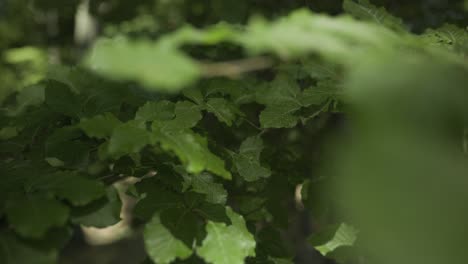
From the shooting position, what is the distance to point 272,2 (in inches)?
114

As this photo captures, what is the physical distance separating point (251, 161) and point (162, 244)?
1.60 ft

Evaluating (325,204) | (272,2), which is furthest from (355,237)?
(272,2)

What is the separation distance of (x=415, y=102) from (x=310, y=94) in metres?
0.77

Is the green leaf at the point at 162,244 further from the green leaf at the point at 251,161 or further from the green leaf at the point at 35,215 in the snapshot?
the green leaf at the point at 251,161

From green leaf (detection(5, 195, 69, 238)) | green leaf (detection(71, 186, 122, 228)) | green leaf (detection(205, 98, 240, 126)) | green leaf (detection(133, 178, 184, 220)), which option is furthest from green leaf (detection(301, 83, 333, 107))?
green leaf (detection(5, 195, 69, 238))

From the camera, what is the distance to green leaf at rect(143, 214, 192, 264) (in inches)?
45.7

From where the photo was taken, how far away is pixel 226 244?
1255mm

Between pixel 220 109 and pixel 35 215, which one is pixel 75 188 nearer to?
pixel 35 215

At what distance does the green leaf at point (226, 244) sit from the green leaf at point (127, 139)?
315mm

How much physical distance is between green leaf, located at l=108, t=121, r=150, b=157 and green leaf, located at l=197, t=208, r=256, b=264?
315 mm

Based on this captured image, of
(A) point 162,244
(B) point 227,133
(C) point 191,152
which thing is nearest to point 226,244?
(A) point 162,244

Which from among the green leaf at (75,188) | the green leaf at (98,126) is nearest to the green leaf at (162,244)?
the green leaf at (75,188)

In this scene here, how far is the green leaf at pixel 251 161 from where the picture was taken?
1.53 m

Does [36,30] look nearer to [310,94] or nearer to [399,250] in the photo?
[310,94]
